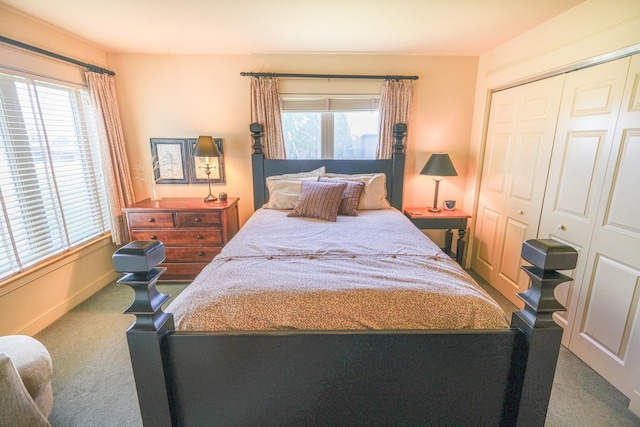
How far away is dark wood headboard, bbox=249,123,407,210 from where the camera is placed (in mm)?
3170

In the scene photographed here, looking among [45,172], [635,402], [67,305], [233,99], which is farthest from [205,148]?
[635,402]

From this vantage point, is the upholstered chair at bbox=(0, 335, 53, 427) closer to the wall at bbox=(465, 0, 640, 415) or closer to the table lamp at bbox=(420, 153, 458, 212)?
the wall at bbox=(465, 0, 640, 415)

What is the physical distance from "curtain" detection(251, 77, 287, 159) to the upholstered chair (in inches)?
94.9

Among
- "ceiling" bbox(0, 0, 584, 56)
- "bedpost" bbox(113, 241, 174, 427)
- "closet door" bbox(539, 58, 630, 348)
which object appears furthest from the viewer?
"ceiling" bbox(0, 0, 584, 56)

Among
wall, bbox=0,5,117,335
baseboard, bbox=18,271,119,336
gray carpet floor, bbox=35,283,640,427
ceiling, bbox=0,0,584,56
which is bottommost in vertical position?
gray carpet floor, bbox=35,283,640,427

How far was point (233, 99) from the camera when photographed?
316 centimetres

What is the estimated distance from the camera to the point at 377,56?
10.1 ft

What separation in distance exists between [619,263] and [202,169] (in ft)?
12.0

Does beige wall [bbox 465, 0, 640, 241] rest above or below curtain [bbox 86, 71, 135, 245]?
above

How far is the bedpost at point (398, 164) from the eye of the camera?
10.2ft

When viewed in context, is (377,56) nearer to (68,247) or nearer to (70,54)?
(70,54)

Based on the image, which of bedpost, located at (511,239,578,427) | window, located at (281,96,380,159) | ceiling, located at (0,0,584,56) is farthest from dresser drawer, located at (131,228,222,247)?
bedpost, located at (511,239,578,427)

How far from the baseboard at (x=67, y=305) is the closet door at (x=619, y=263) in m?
4.09

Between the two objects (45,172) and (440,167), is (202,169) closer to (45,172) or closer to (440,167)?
(45,172)
